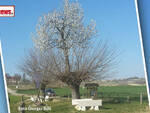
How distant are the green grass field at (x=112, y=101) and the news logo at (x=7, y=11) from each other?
26.8 inches

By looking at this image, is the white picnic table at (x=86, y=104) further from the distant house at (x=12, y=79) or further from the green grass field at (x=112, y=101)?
the distant house at (x=12, y=79)

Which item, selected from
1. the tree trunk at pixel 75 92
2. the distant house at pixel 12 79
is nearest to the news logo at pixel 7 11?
the distant house at pixel 12 79

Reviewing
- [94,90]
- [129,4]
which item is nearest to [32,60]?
[94,90]

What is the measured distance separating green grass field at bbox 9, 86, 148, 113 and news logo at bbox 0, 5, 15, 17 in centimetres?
68

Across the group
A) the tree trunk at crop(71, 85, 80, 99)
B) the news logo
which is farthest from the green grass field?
the news logo

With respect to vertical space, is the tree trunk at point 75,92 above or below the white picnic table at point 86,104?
above

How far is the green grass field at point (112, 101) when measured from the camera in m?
2.24

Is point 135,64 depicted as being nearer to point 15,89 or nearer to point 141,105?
point 141,105

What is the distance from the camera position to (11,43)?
87.4 inches

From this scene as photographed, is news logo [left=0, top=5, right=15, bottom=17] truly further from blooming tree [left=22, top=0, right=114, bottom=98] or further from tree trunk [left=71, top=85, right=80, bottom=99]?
tree trunk [left=71, top=85, right=80, bottom=99]

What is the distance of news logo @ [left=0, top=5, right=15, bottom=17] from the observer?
2205mm

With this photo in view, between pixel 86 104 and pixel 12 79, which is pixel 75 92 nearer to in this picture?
pixel 86 104

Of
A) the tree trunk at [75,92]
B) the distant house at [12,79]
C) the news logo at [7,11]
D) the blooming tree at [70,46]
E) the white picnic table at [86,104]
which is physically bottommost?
the white picnic table at [86,104]

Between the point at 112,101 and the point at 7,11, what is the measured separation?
3.97 feet
